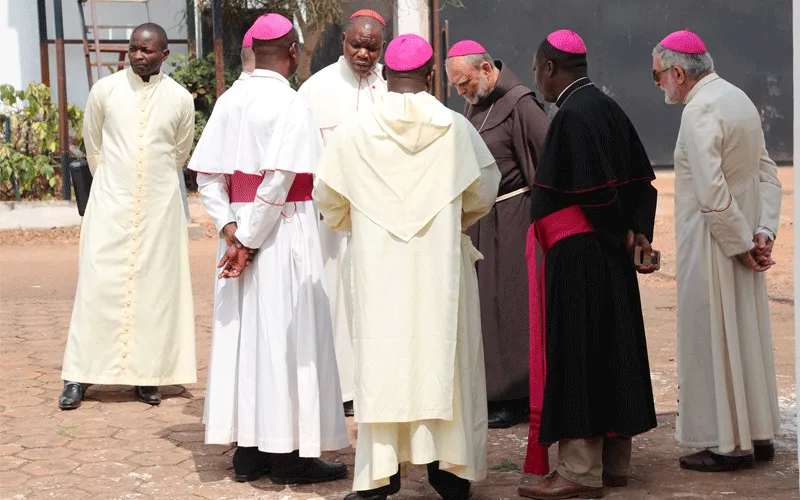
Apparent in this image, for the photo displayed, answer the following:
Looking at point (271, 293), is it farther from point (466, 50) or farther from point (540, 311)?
point (466, 50)

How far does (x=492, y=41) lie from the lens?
1923 centimetres

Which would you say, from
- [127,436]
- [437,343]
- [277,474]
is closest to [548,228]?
[437,343]

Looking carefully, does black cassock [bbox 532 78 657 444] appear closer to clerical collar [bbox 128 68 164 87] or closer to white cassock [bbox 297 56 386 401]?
white cassock [bbox 297 56 386 401]

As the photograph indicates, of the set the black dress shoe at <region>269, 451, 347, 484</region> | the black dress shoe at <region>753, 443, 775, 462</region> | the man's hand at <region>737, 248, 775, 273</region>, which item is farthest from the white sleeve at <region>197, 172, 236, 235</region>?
the black dress shoe at <region>753, 443, 775, 462</region>

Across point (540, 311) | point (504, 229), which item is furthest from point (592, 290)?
point (504, 229)

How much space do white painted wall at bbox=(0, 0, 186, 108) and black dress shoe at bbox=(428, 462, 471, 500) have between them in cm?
1297

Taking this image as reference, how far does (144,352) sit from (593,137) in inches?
123

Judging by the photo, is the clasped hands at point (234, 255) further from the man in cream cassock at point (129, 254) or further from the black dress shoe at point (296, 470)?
the man in cream cassock at point (129, 254)

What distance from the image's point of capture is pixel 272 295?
17.0 feet

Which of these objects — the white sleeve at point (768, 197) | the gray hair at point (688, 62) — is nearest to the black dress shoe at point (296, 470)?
the white sleeve at point (768, 197)

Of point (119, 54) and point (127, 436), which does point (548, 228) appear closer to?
point (127, 436)

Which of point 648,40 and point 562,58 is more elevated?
point 648,40

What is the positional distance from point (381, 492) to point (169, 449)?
5.01 ft

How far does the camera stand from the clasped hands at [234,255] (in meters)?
5.14
